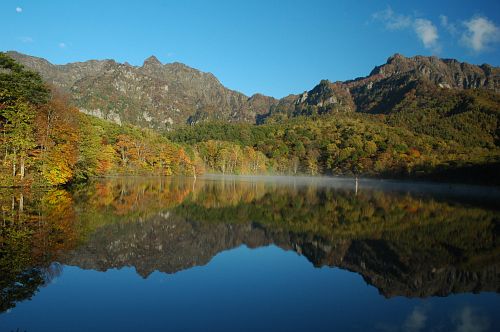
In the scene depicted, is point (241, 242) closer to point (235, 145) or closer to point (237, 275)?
point (237, 275)

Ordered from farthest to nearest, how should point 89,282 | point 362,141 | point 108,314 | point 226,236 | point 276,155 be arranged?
point 276,155 → point 362,141 → point 226,236 → point 89,282 → point 108,314

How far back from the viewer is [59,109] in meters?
38.0

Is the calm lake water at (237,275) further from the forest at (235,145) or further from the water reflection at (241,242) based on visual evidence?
the forest at (235,145)

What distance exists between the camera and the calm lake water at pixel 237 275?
302 inches

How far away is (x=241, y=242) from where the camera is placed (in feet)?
52.3

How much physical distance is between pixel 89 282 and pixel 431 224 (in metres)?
19.1

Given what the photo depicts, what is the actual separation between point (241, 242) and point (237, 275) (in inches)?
181

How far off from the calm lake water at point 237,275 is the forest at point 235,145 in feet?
52.5

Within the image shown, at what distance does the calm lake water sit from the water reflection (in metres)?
0.05

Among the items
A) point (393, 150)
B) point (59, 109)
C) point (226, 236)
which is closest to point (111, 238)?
point (226, 236)

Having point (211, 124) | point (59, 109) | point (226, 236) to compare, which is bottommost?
point (226, 236)

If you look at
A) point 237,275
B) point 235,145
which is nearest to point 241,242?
point 237,275

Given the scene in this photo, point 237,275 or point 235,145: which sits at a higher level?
point 235,145

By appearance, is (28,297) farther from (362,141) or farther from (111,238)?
(362,141)
